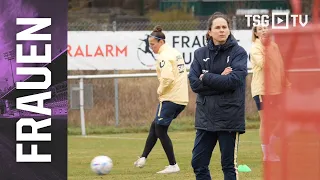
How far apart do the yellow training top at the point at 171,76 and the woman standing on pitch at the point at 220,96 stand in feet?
11.9

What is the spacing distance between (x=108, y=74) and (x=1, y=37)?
13645 mm

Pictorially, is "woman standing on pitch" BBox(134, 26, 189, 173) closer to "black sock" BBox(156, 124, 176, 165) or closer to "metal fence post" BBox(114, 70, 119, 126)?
"black sock" BBox(156, 124, 176, 165)

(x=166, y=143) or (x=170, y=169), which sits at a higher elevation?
(x=166, y=143)

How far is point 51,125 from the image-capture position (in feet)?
24.4

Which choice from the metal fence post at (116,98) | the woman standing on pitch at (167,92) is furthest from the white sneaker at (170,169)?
the metal fence post at (116,98)

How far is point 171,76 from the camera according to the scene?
12297 mm

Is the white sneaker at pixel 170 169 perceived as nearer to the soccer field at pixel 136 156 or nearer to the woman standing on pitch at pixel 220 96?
the soccer field at pixel 136 156

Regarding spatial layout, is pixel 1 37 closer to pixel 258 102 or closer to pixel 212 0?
pixel 258 102

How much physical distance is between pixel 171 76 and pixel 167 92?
303 millimetres

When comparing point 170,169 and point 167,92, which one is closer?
point 170,169

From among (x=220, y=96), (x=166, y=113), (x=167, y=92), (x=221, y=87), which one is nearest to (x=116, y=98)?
(x=167, y=92)

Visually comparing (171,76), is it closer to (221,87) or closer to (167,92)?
(167,92)

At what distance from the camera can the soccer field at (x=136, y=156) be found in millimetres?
11852

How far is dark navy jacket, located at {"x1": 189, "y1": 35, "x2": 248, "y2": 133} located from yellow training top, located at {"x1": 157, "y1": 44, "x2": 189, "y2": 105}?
362cm
